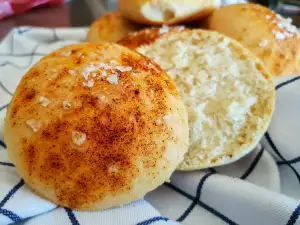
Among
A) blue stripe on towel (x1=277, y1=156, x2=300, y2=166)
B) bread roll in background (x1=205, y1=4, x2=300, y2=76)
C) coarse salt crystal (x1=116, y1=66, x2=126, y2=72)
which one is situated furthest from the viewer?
bread roll in background (x1=205, y1=4, x2=300, y2=76)

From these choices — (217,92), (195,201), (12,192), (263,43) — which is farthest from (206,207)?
(263,43)

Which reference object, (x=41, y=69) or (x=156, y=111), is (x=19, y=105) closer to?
(x=41, y=69)

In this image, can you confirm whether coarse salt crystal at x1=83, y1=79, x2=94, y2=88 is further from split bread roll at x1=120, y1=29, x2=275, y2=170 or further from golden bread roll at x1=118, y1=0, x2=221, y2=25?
golden bread roll at x1=118, y1=0, x2=221, y2=25

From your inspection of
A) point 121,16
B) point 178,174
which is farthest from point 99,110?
point 121,16

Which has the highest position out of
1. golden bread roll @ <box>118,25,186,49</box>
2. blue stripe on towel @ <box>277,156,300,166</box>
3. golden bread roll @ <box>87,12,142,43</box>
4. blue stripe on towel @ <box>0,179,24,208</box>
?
golden bread roll @ <box>118,25,186,49</box>

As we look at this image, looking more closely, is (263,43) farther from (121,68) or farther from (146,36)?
(121,68)

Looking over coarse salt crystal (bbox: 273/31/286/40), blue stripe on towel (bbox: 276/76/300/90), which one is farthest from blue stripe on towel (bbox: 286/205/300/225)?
coarse salt crystal (bbox: 273/31/286/40)
